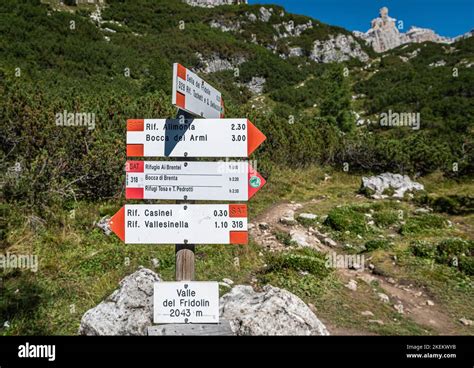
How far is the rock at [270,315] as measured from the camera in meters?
3.99

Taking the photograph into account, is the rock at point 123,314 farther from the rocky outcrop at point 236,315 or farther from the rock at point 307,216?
the rock at point 307,216

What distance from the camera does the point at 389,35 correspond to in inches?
4560

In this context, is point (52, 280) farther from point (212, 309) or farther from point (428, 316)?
point (428, 316)

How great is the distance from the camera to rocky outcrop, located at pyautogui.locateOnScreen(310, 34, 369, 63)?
63.5 m

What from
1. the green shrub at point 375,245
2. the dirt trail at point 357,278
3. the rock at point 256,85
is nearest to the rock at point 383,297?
the dirt trail at point 357,278

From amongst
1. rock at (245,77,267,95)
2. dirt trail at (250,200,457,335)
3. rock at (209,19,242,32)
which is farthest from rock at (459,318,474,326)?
rock at (209,19,242,32)

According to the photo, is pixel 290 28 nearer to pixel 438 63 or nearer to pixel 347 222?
pixel 438 63

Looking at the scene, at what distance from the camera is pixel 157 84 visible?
2434 centimetres

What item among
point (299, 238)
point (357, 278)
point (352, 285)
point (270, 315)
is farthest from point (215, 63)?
point (270, 315)

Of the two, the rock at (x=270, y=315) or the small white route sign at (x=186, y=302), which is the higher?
the small white route sign at (x=186, y=302)

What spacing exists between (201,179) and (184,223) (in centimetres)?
41

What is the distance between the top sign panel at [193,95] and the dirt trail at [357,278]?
3.62m
